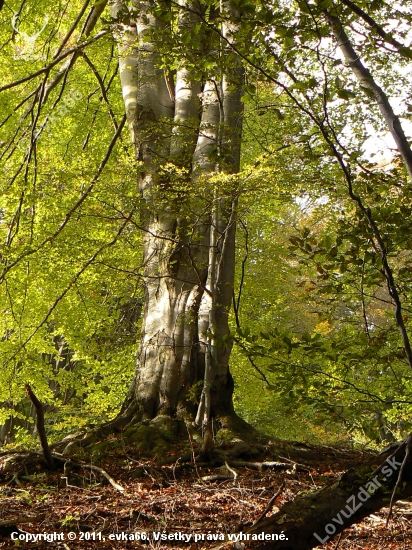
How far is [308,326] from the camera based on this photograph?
1905cm

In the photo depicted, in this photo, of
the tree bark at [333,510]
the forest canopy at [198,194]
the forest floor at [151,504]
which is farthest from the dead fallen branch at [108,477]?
the tree bark at [333,510]

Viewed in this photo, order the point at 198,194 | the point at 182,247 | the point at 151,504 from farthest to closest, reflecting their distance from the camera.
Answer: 1. the point at 182,247
2. the point at 198,194
3. the point at 151,504

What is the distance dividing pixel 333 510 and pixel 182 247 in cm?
434

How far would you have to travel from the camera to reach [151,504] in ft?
12.1

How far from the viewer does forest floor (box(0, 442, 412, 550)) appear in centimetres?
319

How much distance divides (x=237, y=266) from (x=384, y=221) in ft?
28.3

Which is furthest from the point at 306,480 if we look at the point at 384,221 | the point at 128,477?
the point at 384,221

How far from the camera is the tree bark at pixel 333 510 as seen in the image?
2363mm

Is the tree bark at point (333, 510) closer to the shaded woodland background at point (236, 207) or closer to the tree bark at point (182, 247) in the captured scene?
the shaded woodland background at point (236, 207)

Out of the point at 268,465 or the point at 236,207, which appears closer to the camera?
the point at 268,465

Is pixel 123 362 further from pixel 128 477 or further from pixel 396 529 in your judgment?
pixel 396 529

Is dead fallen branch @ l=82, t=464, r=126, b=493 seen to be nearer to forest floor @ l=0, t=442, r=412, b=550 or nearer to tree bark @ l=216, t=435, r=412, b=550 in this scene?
forest floor @ l=0, t=442, r=412, b=550

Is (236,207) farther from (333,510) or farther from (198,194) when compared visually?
(333,510)

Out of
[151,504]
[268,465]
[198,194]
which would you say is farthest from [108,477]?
[198,194]
